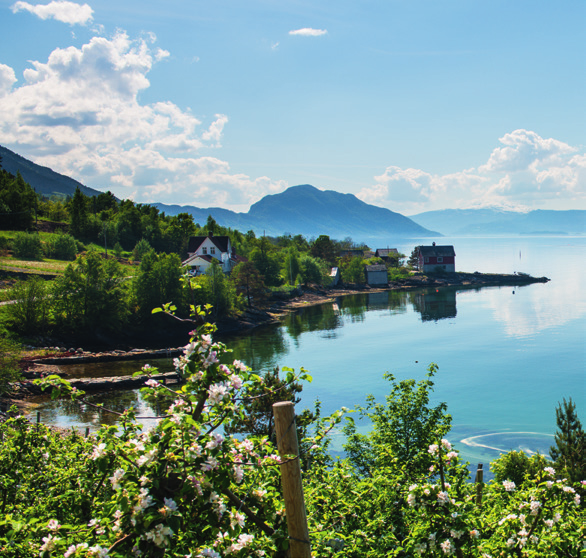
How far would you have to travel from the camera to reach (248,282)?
79375 mm

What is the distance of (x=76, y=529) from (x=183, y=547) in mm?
996

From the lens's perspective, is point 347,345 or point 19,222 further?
point 19,222

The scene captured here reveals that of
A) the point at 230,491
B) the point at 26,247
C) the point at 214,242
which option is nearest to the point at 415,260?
the point at 214,242

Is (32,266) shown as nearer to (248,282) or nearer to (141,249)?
(141,249)

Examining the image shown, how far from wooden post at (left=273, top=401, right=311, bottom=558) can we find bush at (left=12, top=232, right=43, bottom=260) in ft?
283

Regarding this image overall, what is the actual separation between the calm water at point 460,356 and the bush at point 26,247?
43.0 metres

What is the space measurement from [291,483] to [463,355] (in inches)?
2000

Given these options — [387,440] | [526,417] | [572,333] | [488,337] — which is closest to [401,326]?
[488,337]

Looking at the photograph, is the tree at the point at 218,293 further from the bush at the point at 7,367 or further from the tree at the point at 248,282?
the bush at the point at 7,367

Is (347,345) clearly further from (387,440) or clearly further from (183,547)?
(183,547)

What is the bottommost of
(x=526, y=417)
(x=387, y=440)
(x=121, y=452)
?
(x=526, y=417)

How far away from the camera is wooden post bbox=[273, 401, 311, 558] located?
3947mm

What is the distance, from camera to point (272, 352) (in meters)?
51.3

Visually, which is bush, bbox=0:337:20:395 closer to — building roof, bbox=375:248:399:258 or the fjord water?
the fjord water
